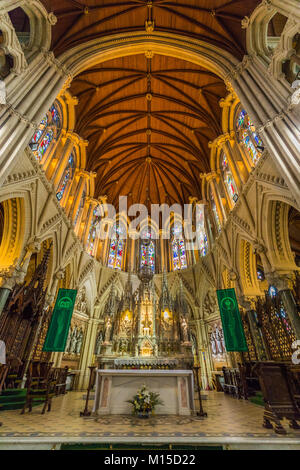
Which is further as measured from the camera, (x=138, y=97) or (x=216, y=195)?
(x=138, y=97)

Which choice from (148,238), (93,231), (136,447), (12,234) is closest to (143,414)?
(136,447)

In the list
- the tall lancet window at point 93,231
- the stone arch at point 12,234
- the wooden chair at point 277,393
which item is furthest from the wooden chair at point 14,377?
the tall lancet window at point 93,231

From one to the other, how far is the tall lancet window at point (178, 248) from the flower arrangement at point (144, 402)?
14.2 meters

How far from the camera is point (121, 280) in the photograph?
1872 cm

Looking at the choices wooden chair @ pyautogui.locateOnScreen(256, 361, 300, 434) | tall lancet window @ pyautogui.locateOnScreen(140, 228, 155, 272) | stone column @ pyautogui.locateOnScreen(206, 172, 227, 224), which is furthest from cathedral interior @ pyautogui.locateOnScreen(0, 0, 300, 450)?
tall lancet window @ pyautogui.locateOnScreen(140, 228, 155, 272)

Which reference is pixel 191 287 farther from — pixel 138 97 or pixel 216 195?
pixel 138 97

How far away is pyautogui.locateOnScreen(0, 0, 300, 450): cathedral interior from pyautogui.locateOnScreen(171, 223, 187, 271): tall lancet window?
0.17 meters

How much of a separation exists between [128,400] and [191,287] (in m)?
12.7

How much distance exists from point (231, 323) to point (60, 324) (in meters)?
7.94

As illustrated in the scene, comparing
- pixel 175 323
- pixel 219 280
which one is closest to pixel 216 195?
pixel 219 280

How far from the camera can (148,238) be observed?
69.6 feet

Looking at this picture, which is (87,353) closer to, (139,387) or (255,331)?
(139,387)

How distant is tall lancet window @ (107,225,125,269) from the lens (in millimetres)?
20000

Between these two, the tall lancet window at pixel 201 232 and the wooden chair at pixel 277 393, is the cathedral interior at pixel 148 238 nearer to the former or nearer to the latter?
the wooden chair at pixel 277 393
